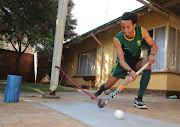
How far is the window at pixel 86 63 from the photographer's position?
9477 millimetres

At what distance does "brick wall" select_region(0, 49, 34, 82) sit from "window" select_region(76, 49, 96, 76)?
10.6 ft

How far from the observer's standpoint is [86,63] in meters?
10.1

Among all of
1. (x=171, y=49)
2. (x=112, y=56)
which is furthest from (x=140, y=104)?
(x=112, y=56)

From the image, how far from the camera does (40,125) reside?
1.39 metres

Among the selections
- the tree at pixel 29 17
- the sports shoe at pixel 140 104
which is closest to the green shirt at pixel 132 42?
the sports shoe at pixel 140 104

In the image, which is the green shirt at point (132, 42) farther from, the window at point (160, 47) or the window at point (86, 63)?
the window at point (86, 63)

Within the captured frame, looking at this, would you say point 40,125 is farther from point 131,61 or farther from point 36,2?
point 36,2

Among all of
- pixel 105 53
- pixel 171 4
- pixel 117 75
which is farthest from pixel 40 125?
pixel 105 53

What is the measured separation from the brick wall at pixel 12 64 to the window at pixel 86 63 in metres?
3.24

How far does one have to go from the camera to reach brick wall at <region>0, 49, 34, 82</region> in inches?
400

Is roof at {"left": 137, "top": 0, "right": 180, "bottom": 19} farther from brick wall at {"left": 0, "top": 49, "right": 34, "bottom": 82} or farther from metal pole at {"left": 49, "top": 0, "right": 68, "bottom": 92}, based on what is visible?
brick wall at {"left": 0, "top": 49, "right": 34, "bottom": 82}

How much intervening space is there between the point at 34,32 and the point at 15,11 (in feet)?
2.74

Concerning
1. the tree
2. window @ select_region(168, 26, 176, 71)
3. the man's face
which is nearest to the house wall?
window @ select_region(168, 26, 176, 71)

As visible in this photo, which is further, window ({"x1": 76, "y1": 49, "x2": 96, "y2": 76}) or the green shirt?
window ({"x1": 76, "y1": 49, "x2": 96, "y2": 76})
